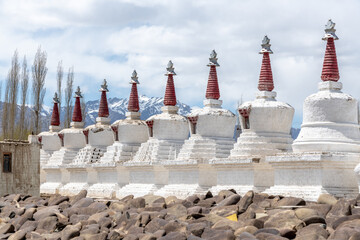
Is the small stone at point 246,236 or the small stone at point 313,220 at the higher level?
the small stone at point 313,220

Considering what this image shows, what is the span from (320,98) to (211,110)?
7534 mm

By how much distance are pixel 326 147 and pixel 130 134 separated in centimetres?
1595

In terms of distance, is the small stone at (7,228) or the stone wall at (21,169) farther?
the stone wall at (21,169)

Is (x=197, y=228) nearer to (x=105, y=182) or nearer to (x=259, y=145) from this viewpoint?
(x=259, y=145)

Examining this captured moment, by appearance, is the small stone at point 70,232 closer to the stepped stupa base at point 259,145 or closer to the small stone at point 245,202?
the small stone at point 245,202

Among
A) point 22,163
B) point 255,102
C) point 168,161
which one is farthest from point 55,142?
point 255,102

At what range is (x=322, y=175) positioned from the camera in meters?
19.1

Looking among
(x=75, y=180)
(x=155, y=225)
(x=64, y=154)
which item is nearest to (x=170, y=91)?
(x=75, y=180)

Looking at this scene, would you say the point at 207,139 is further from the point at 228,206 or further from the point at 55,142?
the point at 55,142

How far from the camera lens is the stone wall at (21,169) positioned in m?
30.3

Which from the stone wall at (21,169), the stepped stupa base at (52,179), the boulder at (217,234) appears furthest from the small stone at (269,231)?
the stepped stupa base at (52,179)

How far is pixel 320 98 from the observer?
20.4m

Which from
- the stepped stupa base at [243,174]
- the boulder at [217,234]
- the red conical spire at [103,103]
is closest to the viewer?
the boulder at [217,234]

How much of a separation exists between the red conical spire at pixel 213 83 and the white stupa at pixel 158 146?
3.19m
